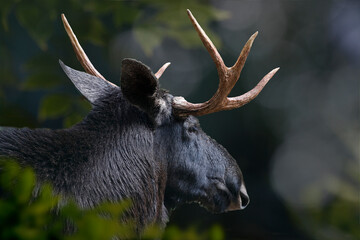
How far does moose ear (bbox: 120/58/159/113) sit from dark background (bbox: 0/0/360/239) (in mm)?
1038

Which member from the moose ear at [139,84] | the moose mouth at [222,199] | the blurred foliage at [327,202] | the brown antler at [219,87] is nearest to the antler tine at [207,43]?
the brown antler at [219,87]

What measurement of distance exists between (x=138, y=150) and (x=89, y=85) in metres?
0.19

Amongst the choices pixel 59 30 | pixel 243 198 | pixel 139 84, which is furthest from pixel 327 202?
pixel 139 84

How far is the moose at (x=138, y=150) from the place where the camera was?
31.9 inches

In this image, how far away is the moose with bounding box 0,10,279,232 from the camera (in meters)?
0.81

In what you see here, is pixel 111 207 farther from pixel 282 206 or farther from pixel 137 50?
pixel 282 206

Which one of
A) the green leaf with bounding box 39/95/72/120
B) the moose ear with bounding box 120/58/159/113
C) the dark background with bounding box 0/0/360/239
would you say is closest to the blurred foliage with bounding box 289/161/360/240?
the dark background with bounding box 0/0/360/239

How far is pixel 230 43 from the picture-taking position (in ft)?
8.31

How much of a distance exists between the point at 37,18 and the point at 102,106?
0.95 m

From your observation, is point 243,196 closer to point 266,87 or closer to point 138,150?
point 138,150

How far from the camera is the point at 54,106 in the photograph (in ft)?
5.41

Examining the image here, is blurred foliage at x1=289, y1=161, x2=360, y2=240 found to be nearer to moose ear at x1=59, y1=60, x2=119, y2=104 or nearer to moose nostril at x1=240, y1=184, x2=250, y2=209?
moose nostril at x1=240, y1=184, x2=250, y2=209

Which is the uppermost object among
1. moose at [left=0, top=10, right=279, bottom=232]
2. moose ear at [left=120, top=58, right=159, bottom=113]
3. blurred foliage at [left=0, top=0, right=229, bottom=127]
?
blurred foliage at [left=0, top=0, right=229, bottom=127]

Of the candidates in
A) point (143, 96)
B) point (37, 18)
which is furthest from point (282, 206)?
point (143, 96)
